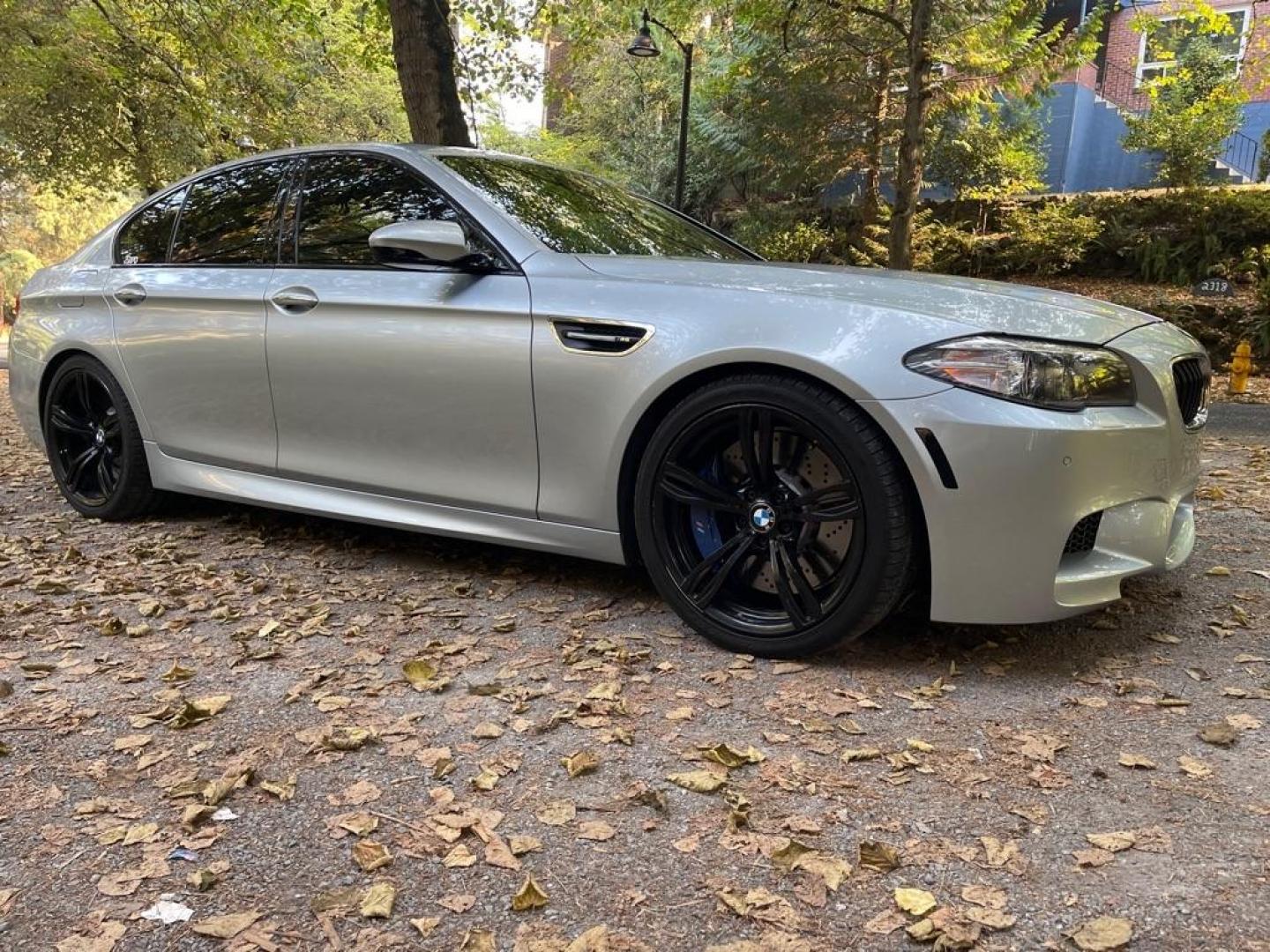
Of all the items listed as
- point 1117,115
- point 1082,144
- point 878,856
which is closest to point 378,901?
point 878,856

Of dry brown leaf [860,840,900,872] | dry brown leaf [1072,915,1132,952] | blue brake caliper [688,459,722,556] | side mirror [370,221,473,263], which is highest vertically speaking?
side mirror [370,221,473,263]

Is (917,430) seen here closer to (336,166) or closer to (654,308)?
(654,308)

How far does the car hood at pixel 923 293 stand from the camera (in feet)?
8.30

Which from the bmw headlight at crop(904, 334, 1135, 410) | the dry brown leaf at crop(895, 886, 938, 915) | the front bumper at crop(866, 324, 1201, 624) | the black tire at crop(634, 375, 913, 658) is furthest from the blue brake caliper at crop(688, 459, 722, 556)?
the dry brown leaf at crop(895, 886, 938, 915)

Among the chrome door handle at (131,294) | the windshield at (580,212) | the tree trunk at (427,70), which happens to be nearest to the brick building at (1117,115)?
the tree trunk at (427,70)

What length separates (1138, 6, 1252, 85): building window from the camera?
17.4 m

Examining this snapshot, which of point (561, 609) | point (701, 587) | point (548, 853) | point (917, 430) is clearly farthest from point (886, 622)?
point (548, 853)

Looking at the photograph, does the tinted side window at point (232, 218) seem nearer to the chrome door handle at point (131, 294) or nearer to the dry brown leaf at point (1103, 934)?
the chrome door handle at point (131, 294)

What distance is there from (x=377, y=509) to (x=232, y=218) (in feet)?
4.85

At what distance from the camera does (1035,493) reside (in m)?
2.40

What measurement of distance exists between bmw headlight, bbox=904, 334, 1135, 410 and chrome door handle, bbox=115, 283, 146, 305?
10.7 feet

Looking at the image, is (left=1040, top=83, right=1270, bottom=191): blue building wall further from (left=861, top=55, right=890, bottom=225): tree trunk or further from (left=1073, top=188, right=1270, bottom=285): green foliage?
(left=861, top=55, right=890, bottom=225): tree trunk

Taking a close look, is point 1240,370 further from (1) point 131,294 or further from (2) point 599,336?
(1) point 131,294

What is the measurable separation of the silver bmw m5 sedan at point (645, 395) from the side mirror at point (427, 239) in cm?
1
